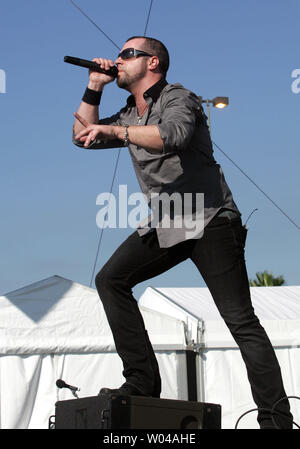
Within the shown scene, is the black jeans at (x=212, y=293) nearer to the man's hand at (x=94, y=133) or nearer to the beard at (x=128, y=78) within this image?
the man's hand at (x=94, y=133)

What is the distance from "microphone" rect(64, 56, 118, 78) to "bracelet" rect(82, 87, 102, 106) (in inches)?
4.3

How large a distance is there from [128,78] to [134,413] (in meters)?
1.51

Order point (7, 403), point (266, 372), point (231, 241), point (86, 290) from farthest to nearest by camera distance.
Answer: point (86, 290), point (7, 403), point (231, 241), point (266, 372)

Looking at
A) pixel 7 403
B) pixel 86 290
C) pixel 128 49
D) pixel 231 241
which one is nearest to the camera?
pixel 231 241

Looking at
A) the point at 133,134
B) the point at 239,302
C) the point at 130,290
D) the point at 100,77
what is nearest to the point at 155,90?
the point at 100,77

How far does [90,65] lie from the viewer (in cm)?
252

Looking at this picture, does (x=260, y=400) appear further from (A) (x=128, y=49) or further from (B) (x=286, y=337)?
(B) (x=286, y=337)

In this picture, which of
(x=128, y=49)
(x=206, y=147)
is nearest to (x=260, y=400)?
(x=206, y=147)

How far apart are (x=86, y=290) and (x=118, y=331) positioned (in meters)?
4.29

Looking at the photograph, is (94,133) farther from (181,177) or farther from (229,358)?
(229,358)

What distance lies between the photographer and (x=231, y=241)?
2.43 meters

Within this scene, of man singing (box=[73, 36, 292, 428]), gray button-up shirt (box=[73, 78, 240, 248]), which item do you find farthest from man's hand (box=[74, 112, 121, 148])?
gray button-up shirt (box=[73, 78, 240, 248])

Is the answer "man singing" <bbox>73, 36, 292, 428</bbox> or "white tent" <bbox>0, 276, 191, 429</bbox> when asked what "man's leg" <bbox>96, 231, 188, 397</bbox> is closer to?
"man singing" <bbox>73, 36, 292, 428</bbox>

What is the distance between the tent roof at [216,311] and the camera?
6938 millimetres
